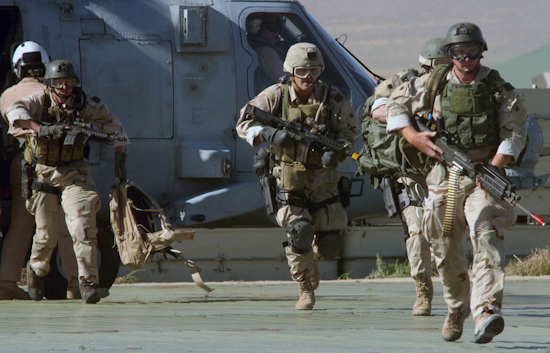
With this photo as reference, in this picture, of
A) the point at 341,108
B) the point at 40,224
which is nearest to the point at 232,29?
the point at 341,108

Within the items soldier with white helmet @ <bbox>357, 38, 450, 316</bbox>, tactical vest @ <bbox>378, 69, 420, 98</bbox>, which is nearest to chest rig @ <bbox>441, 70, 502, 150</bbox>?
soldier with white helmet @ <bbox>357, 38, 450, 316</bbox>

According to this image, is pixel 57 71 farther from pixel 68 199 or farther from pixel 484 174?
pixel 484 174

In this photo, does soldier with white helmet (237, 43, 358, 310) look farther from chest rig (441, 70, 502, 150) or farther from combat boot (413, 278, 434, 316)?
chest rig (441, 70, 502, 150)

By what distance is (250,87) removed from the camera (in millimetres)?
8289

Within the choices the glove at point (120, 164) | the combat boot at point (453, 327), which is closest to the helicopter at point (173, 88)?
the glove at point (120, 164)

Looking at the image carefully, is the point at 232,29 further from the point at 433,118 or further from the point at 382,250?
the point at 382,250

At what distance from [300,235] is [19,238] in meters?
2.83

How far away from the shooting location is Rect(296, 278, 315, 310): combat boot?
658 centimetres

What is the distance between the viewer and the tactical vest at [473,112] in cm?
486

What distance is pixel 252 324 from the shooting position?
17.9 ft

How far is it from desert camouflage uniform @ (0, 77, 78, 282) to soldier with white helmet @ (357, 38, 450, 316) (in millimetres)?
2758

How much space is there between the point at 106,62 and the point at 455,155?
421 cm

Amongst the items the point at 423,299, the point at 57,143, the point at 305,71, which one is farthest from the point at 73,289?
the point at 423,299

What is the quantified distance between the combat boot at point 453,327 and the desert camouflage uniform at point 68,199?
131 inches
